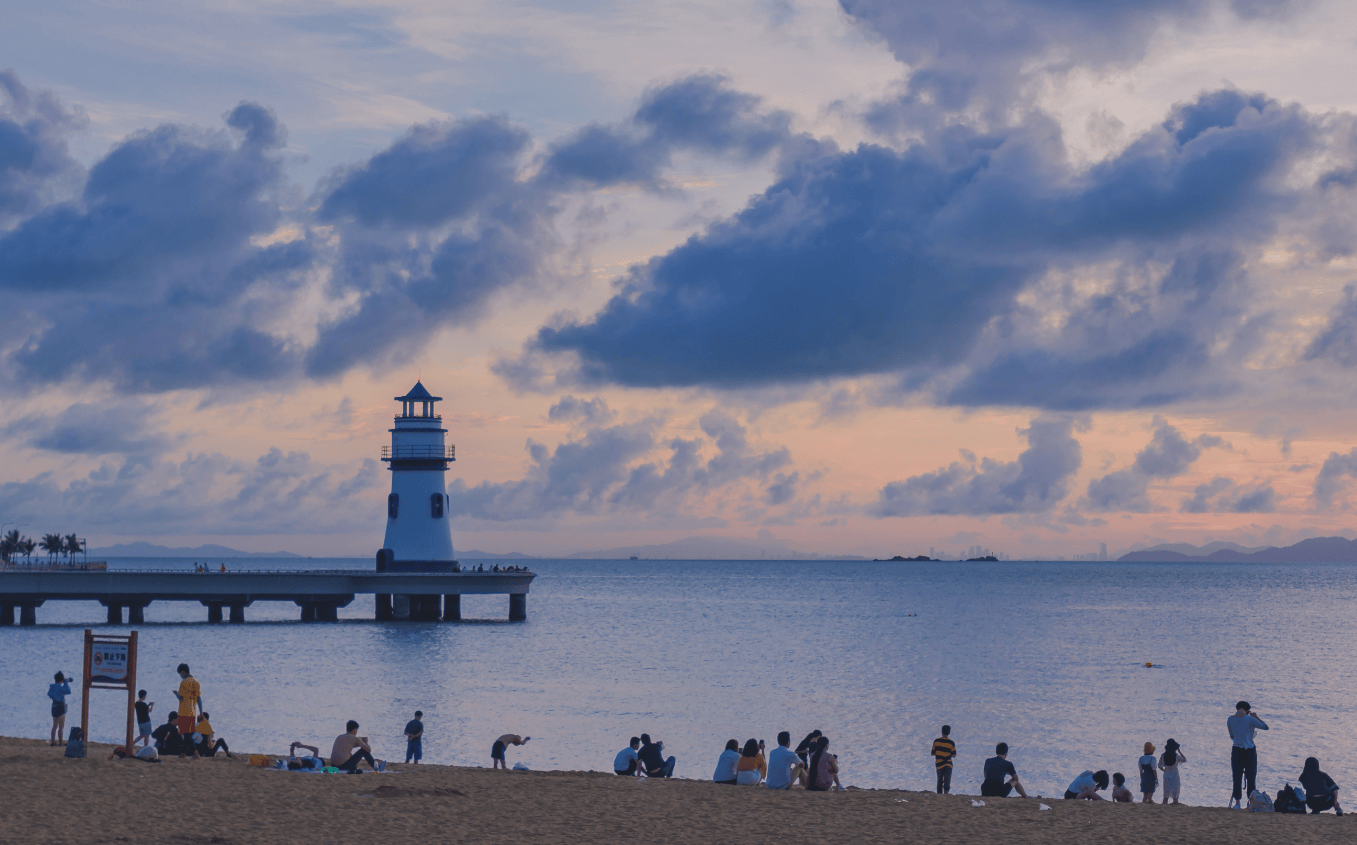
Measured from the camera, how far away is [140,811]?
15508 mm

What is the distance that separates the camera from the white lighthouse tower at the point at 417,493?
66.5 m

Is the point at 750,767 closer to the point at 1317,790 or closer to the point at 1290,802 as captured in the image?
the point at 1290,802

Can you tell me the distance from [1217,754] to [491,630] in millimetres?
45236

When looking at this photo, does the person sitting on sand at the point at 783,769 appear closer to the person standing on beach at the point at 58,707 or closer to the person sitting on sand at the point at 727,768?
the person sitting on sand at the point at 727,768

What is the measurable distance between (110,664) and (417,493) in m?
46.9

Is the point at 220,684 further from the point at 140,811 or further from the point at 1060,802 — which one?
the point at 1060,802

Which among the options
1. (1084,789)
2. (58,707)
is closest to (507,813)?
(1084,789)

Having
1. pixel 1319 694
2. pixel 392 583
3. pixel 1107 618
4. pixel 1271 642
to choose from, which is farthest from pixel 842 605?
pixel 1319 694

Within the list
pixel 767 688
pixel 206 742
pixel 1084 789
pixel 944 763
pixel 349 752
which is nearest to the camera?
pixel 1084 789

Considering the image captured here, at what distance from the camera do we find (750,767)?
66.7 feet

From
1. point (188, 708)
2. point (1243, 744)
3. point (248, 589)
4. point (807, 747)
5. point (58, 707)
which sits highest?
point (248, 589)

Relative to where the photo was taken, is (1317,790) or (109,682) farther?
(109,682)

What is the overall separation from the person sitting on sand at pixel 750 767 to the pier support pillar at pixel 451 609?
53.5 m

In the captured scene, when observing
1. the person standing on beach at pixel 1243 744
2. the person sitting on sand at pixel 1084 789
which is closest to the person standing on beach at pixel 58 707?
the person sitting on sand at pixel 1084 789
